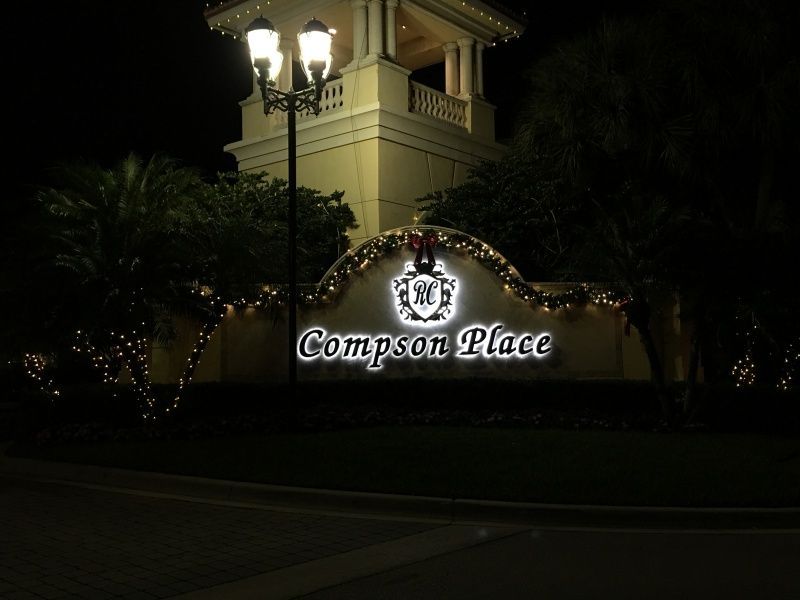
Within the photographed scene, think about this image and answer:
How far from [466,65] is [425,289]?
925 centimetres

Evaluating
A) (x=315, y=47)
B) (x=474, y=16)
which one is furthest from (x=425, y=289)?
(x=474, y=16)

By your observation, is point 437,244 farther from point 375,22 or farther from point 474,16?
point 474,16

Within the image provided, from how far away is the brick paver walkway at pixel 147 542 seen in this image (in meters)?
6.68

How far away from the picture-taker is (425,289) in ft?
54.9

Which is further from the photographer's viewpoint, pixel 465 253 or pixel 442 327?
pixel 465 253

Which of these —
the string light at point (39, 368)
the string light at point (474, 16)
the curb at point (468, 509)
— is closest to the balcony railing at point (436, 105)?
the string light at point (474, 16)

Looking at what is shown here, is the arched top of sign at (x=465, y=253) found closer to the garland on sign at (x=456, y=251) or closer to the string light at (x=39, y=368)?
the garland on sign at (x=456, y=251)

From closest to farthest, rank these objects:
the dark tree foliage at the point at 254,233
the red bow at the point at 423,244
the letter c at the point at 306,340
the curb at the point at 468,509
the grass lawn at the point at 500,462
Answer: the curb at the point at 468,509 → the grass lawn at the point at 500,462 → the dark tree foliage at the point at 254,233 → the red bow at the point at 423,244 → the letter c at the point at 306,340

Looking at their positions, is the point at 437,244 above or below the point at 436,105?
below

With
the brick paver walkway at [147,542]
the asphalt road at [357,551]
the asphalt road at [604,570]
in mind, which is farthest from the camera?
the brick paver walkway at [147,542]

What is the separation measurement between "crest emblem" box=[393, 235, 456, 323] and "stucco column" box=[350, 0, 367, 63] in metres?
6.76

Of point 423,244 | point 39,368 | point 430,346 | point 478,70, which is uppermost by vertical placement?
point 478,70

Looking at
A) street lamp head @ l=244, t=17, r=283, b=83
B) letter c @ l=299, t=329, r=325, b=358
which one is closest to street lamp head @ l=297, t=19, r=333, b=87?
street lamp head @ l=244, t=17, r=283, b=83

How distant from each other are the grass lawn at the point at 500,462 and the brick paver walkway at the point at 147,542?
109 cm
